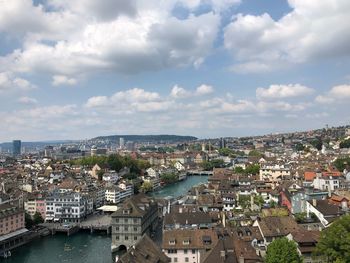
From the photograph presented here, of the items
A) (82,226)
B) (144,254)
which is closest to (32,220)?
(82,226)

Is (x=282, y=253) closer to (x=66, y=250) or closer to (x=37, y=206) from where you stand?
(x=66, y=250)

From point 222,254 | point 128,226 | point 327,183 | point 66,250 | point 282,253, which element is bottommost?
point 66,250

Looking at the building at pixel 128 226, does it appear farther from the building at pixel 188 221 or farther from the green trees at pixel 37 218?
the green trees at pixel 37 218

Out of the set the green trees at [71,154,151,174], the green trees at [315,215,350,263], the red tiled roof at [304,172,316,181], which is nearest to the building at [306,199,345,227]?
the green trees at [315,215,350,263]

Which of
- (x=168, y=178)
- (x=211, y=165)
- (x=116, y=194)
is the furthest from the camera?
(x=211, y=165)

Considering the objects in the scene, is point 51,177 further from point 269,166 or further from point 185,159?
point 185,159

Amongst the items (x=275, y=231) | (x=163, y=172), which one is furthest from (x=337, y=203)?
(x=163, y=172)

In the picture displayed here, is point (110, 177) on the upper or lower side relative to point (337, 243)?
lower
